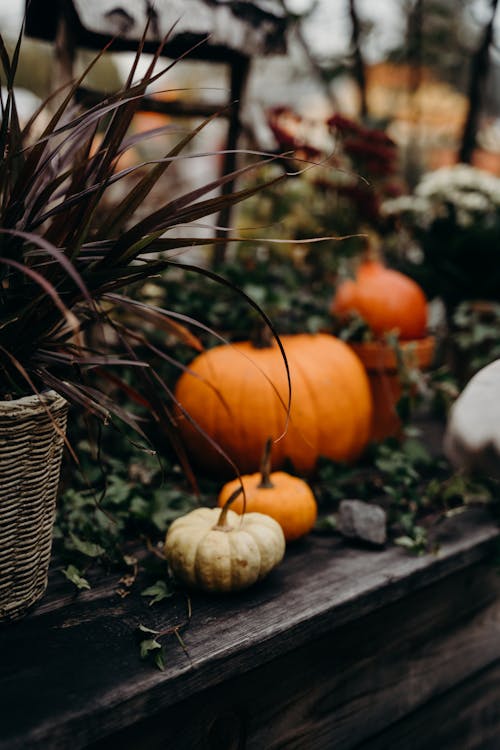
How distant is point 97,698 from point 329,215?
185 centimetres

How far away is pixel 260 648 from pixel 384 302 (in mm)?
1303

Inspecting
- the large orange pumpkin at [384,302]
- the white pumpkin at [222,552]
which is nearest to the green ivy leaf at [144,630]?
the white pumpkin at [222,552]

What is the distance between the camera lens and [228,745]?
1107mm

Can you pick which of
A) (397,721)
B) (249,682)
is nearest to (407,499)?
(397,721)

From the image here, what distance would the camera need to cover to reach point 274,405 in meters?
1.77

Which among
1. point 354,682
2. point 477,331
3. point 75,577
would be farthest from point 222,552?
point 477,331

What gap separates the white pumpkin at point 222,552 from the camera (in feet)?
3.87

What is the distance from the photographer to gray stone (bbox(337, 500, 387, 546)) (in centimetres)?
148

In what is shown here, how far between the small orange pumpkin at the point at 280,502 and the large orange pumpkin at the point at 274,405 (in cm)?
25

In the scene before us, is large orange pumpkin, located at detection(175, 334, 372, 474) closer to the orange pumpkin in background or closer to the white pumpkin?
the orange pumpkin in background

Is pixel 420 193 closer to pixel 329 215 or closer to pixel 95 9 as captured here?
pixel 329 215

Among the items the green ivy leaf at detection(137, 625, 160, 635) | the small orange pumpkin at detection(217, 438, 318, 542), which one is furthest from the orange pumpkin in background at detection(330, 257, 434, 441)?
the green ivy leaf at detection(137, 625, 160, 635)

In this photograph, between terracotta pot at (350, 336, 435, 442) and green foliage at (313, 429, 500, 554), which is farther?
terracotta pot at (350, 336, 435, 442)

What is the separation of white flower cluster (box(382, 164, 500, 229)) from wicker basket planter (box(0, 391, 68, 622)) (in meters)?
1.90
